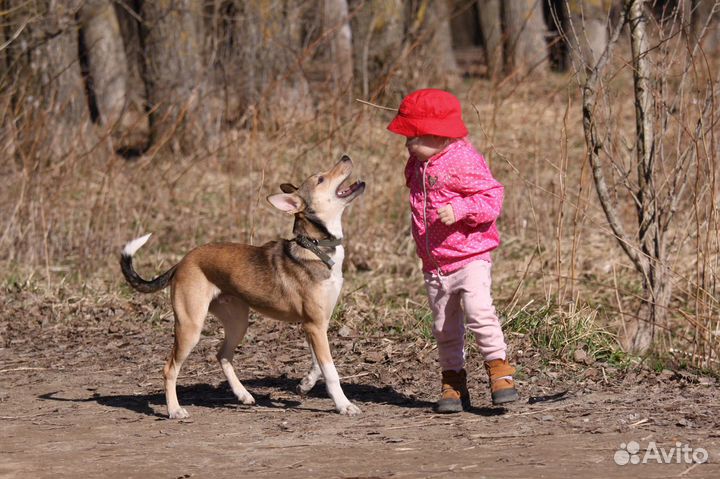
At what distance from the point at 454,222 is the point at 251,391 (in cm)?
201

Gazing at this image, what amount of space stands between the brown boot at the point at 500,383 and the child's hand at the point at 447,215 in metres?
0.85

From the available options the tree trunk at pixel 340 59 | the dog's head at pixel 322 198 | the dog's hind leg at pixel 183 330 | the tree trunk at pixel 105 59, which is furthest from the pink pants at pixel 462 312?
the tree trunk at pixel 105 59

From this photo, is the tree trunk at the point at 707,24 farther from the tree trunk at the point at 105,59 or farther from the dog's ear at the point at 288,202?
the tree trunk at the point at 105,59

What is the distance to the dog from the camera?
6.33 m

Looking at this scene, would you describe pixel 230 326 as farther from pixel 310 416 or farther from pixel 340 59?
pixel 340 59

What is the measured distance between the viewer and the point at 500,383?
598 cm

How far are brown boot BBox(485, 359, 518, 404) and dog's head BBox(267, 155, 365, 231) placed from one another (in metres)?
1.24

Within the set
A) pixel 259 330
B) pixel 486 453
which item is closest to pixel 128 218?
pixel 259 330

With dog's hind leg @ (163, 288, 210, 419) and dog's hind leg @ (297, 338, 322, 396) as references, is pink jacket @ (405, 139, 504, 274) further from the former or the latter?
dog's hind leg @ (163, 288, 210, 419)

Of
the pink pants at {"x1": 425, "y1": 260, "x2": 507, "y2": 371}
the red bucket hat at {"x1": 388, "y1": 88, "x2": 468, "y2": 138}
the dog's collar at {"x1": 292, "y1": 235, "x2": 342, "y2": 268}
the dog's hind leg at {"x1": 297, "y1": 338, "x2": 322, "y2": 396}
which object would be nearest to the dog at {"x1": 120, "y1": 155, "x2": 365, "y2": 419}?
the dog's collar at {"x1": 292, "y1": 235, "x2": 342, "y2": 268}

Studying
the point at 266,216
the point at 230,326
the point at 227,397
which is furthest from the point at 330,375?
the point at 266,216

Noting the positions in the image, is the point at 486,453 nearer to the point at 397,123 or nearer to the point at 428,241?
the point at 428,241

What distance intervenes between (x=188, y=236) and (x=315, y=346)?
5.51 meters

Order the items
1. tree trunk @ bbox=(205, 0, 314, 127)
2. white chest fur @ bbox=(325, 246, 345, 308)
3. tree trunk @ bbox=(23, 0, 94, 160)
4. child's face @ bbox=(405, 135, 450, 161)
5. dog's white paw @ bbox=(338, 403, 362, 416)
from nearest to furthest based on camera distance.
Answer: child's face @ bbox=(405, 135, 450, 161) < dog's white paw @ bbox=(338, 403, 362, 416) < white chest fur @ bbox=(325, 246, 345, 308) < tree trunk @ bbox=(23, 0, 94, 160) < tree trunk @ bbox=(205, 0, 314, 127)
